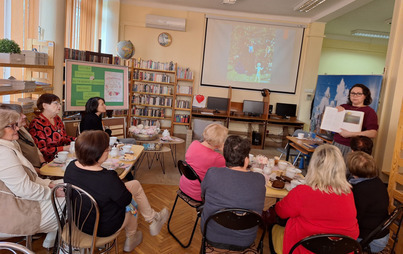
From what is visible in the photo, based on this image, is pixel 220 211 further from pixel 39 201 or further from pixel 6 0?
pixel 6 0

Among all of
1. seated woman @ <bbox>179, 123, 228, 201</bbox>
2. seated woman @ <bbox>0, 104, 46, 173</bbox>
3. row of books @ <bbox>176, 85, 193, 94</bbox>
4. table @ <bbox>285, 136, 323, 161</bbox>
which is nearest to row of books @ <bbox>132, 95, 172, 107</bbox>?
row of books @ <bbox>176, 85, 193, 94</bbox>

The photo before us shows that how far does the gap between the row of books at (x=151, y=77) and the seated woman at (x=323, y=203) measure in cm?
613

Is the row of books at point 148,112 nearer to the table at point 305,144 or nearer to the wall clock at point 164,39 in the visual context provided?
the wall clock at point 164,39

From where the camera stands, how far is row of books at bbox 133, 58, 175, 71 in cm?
739

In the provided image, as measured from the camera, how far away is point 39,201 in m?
1.99

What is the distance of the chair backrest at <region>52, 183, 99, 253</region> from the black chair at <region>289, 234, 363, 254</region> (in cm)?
126

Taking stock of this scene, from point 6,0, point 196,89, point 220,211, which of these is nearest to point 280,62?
point 196,89

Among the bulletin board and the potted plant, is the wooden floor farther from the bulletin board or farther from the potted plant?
the bulletin board

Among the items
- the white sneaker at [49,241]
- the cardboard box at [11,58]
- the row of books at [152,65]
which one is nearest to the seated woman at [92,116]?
the cardboard box at [11,58]

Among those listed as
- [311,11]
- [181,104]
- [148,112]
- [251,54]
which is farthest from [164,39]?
[311,11]

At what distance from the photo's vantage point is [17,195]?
188cm

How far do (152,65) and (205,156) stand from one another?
18.0 feet

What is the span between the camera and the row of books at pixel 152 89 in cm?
746

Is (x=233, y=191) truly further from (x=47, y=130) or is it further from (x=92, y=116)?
(x=92, y=116)
